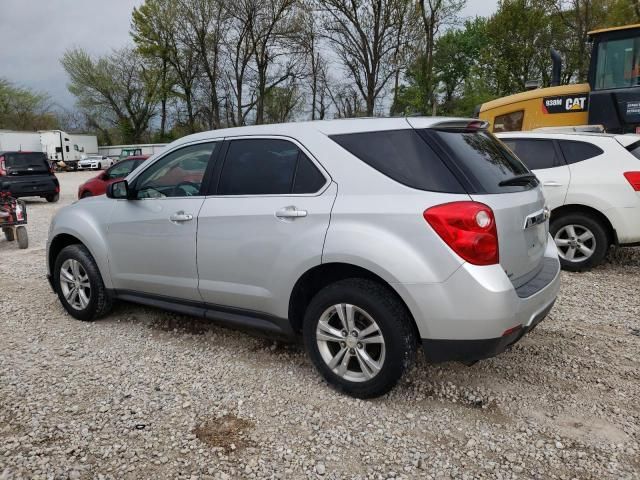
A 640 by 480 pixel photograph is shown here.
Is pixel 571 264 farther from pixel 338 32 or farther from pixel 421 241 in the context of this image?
pixel 338 32

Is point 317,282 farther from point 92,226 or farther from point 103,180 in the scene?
point 103,180

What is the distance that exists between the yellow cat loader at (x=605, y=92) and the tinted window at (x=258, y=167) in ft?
21.6

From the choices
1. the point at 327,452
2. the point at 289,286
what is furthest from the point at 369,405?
the point at 289,286

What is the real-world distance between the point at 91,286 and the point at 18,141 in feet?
130

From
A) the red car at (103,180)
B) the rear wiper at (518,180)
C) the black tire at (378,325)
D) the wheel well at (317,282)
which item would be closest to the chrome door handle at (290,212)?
the wheel well at (317,282)

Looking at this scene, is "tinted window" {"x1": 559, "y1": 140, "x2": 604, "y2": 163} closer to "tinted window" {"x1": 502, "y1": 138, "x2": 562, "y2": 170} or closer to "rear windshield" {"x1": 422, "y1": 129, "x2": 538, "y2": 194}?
"tinted window" {"x1": 502, "y1": 138, "x2": 562, "y2": 170}

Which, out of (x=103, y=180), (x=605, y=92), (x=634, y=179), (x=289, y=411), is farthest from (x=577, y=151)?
(x=103, y=180)

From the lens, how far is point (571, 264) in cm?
596

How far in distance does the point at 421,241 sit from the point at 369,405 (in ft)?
3.58

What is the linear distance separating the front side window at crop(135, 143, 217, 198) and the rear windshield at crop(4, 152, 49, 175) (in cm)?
1328

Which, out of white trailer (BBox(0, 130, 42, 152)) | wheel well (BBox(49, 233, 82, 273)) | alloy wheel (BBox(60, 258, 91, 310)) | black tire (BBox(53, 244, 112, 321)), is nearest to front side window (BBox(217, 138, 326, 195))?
black tire (BBox(53, 244, 112, 321))

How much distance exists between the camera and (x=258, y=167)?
345 centimetres

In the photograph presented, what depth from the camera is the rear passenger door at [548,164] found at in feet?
19.6

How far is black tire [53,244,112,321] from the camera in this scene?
4.38m
